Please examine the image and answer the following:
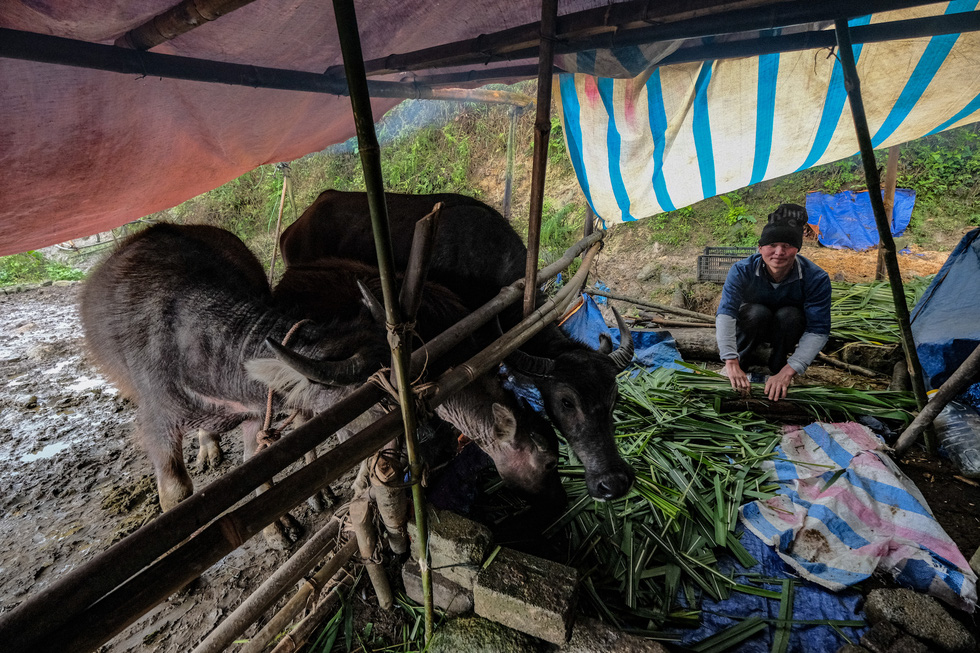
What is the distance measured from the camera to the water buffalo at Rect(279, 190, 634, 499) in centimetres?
308

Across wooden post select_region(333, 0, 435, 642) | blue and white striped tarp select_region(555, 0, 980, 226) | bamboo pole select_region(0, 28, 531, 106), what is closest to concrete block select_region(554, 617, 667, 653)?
wooden post select_region(333, 0, 435, 642)

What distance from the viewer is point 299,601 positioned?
2592mm

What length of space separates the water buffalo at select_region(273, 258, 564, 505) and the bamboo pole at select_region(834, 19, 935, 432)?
2877mm

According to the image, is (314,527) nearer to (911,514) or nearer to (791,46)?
(911,514)

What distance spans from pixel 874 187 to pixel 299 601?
493 cm

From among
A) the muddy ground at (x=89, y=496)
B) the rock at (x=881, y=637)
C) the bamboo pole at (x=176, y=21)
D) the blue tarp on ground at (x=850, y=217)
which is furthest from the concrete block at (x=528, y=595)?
the blue tarp on ground at (x=850, y=217)

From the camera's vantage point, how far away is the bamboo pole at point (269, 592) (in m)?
2.31

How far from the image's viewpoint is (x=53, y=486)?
443 centimetres

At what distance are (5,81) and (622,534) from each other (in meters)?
4.84

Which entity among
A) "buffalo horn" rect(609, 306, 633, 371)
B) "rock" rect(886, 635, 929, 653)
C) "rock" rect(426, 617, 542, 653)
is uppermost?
"buffalo horn" rect(609, 306, 633, 371)

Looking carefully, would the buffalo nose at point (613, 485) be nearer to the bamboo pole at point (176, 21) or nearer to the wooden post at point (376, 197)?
the wooden post at point (376, 197)

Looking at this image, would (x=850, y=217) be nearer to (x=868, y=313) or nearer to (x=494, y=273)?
(x=868, y=313)

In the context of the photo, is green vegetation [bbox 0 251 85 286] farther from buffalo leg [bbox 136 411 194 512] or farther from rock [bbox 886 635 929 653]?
rock [bbox 886 635 929 653]

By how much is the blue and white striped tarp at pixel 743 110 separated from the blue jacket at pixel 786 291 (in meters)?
1.53
